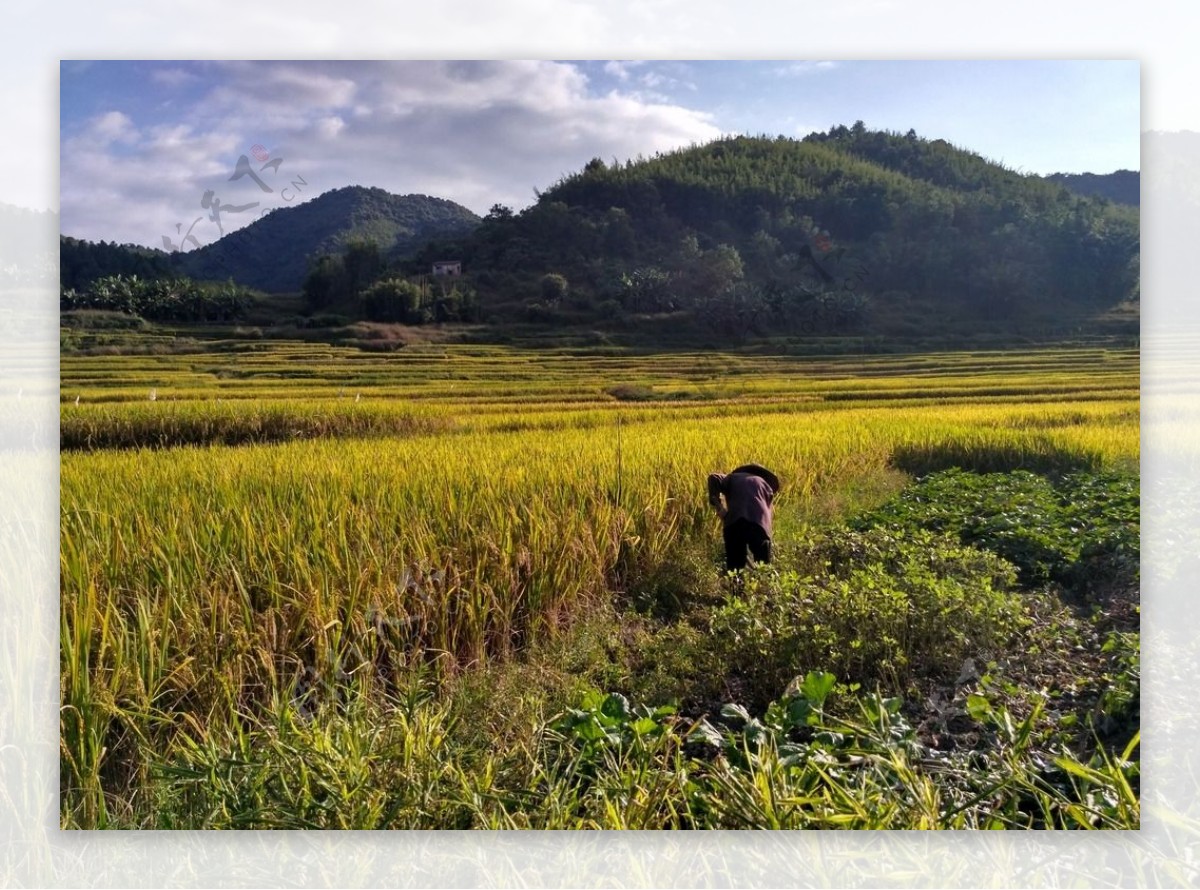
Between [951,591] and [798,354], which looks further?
[798,354]

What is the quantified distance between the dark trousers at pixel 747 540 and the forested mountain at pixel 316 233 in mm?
1526

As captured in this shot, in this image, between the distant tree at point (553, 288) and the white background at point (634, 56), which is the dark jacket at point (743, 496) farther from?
the white background at point (634, 56)

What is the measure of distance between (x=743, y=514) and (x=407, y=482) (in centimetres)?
128

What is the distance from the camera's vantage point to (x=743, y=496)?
9.39 ft

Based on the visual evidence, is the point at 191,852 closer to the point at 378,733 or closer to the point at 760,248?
the point at 378,733

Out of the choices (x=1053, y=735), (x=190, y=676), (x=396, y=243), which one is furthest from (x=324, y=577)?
(x=1053, y=735)

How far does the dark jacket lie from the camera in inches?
112

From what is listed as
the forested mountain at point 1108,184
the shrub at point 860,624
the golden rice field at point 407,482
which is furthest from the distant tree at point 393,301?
the forested mountain at point 1108,184

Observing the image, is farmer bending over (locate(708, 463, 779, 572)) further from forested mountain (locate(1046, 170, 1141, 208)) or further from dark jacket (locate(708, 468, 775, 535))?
forested mountain (locate(1046, 170, 1141, 208))

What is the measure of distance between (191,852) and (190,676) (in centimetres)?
53

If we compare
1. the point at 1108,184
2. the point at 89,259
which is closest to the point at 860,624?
the point at 1108,184

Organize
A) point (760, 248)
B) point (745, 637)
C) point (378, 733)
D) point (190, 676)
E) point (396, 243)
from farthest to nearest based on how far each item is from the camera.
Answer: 1. point (760, 248)
2. point (396, 243)
3. point (745, 637)
4. point (190, 676)
5. point (378, 733)

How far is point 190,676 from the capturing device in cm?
239

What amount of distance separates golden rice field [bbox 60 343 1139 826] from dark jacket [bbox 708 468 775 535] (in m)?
0.16
